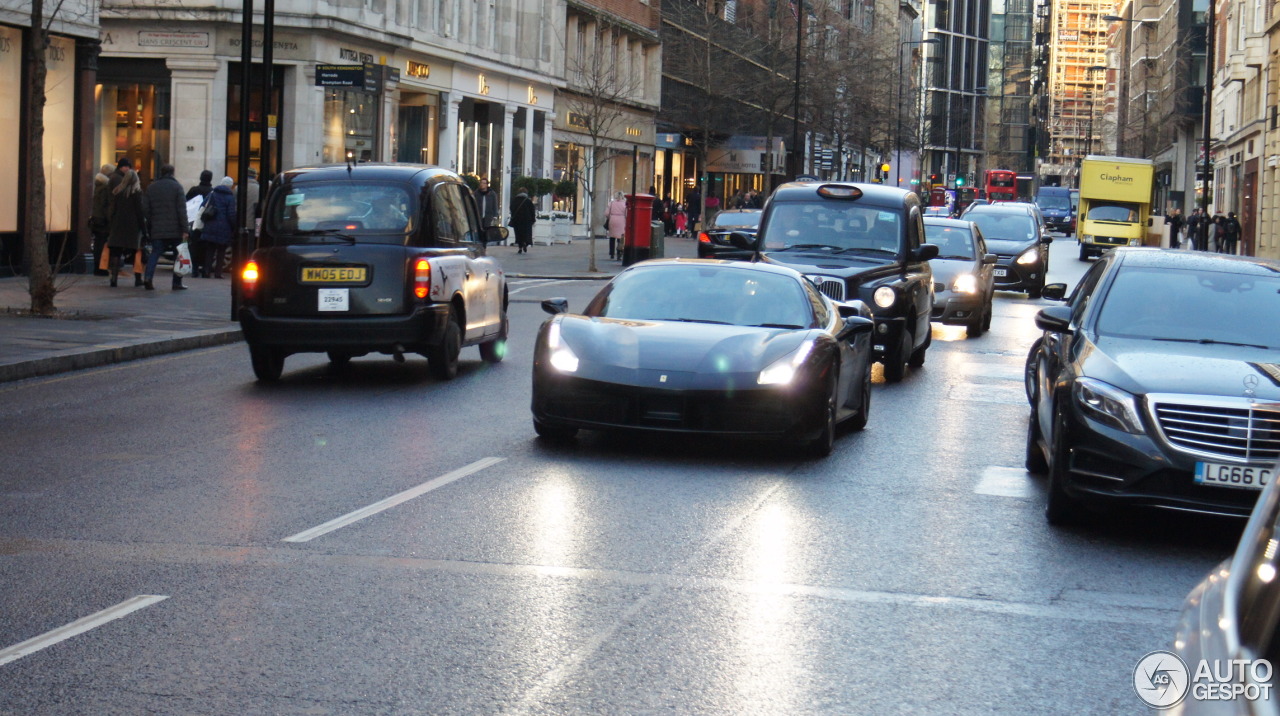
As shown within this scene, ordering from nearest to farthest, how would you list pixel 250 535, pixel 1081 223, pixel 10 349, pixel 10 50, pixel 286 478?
pixel 250 535 < pixel 286 478 < pixel 10 349 < pixel 10 50 < pixel 1081 223

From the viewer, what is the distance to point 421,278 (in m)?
14.6

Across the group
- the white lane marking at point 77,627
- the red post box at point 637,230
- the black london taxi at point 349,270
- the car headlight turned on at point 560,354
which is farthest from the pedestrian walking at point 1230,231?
the white lane marking at point 77,627

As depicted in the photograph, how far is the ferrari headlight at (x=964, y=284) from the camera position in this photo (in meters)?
23.2

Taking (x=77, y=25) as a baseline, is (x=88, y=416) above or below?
below

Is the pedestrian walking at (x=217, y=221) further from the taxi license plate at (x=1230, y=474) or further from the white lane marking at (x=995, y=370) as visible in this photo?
the taxi license plate at (x=1230, y=474)

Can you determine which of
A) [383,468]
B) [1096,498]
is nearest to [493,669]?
[1096,498]

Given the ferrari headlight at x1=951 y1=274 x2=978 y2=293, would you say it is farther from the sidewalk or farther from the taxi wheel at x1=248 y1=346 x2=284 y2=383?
the taxi wheel at x1=248 y1=346 x2=284 y2=383

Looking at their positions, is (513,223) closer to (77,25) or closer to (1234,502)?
(77,25)

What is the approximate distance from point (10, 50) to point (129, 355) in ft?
35.9

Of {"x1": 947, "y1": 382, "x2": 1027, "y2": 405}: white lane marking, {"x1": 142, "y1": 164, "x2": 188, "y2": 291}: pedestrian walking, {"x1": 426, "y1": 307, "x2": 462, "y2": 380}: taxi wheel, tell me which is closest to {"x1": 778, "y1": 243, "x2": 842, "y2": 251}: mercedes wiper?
{"x1": 947, "y1": 382, "x2": 1027, "y2": 405}: white lane marking

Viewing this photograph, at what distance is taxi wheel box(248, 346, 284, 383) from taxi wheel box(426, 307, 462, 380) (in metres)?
1.32

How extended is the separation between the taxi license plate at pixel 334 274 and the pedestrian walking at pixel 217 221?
13764mm

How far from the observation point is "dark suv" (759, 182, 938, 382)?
1622 centimetres

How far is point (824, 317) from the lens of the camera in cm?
1173
